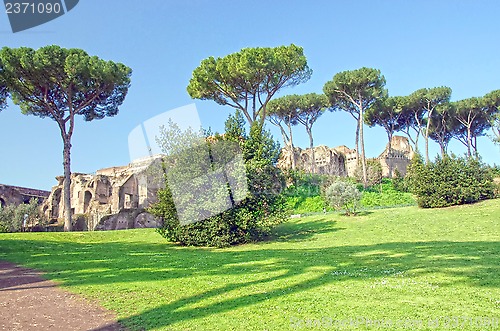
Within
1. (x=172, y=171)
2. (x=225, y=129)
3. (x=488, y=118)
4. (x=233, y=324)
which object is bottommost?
(x=233, y=324)

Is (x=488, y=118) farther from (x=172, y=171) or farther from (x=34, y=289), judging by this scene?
(x=34, y=289)

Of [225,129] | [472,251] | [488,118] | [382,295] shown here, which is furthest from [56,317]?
[488,118]

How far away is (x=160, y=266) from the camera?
10203 millimetres

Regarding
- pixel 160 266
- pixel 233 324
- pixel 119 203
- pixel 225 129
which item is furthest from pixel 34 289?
pixel 119 203

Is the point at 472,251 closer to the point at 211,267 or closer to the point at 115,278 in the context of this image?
the point at 211,267

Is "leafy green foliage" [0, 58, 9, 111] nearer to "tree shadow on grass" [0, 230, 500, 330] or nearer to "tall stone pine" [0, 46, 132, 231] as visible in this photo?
"tall stone pine" [0, 46, 132, 231]

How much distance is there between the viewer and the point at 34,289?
7.85 meters

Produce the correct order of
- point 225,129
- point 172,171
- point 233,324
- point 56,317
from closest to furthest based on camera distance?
1. point 233,324
2. point 56,317
3. point 172,171
4. point 225,129

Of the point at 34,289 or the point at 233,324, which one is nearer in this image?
the point at 233,324

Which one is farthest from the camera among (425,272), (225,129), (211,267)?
(225,129)

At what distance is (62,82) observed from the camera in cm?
2589

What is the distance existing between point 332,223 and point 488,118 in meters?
34.7

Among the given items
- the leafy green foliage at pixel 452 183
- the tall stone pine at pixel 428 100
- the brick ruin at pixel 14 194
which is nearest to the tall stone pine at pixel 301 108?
the tall stone pine at pixel 428 100

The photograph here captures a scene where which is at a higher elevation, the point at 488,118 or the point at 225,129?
the point at 488,118
